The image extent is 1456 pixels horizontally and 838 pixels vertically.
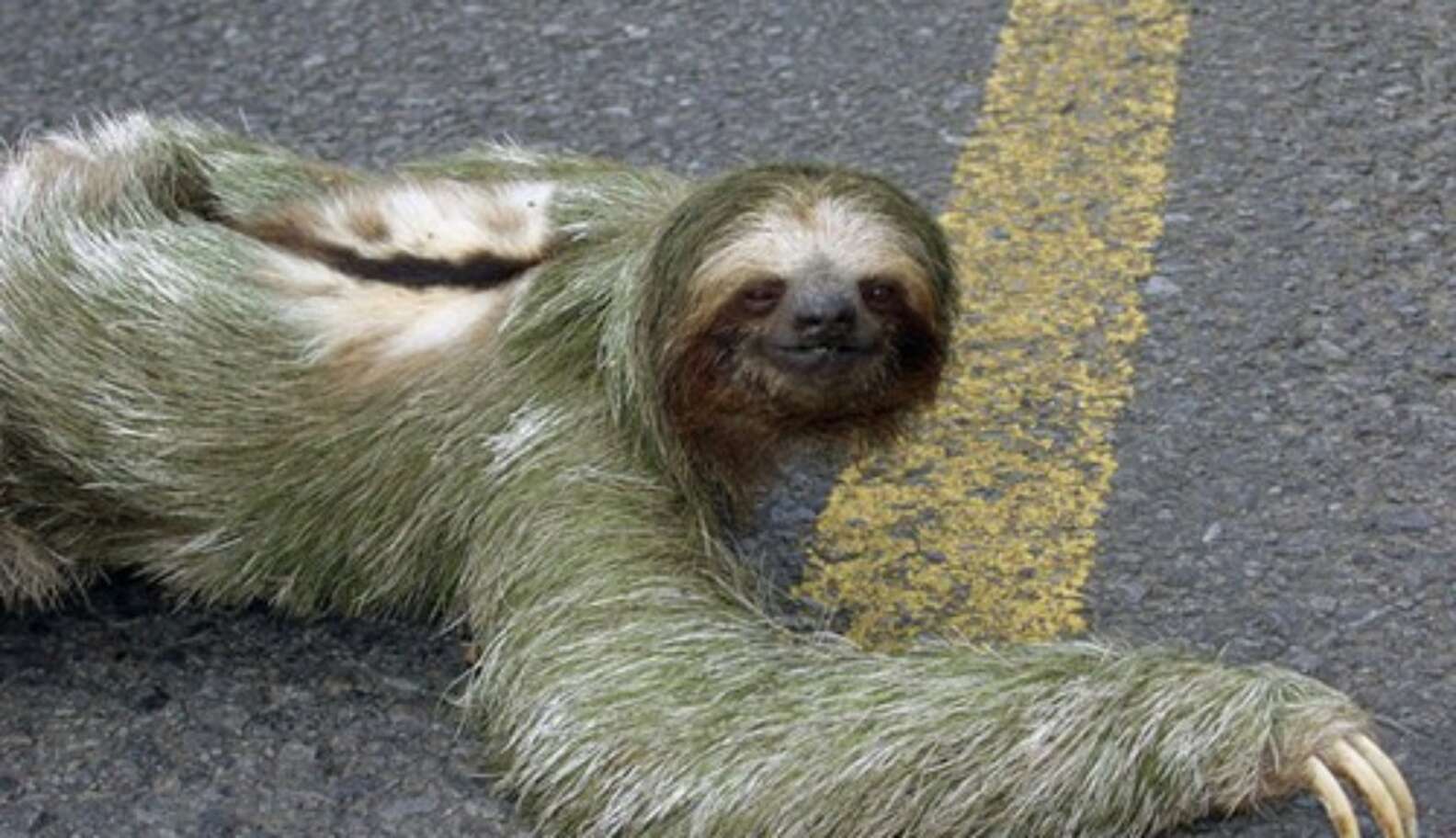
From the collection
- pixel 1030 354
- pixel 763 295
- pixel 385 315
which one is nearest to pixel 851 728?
pixel 763 295

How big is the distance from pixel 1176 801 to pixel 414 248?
1.69 meters

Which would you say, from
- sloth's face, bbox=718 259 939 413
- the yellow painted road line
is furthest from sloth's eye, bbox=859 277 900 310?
the yellow painted road line

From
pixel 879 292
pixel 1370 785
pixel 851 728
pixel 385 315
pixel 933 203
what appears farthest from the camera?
pixel 933 203

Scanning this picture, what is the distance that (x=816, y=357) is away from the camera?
4.46 meters

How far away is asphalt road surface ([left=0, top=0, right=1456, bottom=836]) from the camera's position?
4.42 m

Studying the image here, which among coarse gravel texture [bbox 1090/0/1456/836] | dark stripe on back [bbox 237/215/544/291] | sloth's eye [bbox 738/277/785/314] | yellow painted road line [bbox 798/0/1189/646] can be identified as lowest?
coarse gravel texture [bbox 1090/0/1456/836]

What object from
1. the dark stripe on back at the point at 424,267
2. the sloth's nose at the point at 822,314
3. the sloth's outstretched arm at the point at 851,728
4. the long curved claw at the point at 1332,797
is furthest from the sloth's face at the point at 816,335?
the long curved claw at the point at 1332,797

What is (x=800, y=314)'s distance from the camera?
4430mm

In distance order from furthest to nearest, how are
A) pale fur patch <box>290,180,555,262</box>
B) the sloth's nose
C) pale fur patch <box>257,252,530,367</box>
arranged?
pale fur patch <box>290,180,555,262</box>
pale fur patch <box>257,252,530,367</box>
the sloth's nose

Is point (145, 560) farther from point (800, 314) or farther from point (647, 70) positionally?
point (647, 70)

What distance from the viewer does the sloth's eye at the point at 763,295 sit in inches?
176

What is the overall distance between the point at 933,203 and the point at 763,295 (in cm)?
149

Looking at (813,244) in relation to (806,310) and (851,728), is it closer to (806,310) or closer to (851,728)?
(806,310)

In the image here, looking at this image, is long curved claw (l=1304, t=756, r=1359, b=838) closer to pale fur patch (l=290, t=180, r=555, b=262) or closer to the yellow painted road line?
the yellow painted road line
